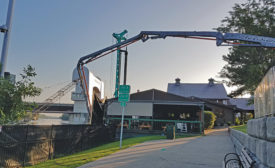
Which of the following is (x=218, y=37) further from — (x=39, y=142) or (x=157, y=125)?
(x=157, y=125)

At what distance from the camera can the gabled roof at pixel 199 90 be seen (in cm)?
5162

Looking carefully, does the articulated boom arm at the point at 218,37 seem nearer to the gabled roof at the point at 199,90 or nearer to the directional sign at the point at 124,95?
the directional sign at the point at 124,95

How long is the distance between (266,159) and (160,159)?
5.04 meters

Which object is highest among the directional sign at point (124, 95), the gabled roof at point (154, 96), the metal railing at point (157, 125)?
the gabled roof at point (154, 96)

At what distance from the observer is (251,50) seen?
1977 cm

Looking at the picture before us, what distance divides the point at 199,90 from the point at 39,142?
160 feet

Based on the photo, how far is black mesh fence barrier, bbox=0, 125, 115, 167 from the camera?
7.23m

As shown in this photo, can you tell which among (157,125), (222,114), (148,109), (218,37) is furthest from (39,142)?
(222,114)

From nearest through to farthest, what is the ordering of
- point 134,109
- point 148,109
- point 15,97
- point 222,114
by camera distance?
point 15,97
point 148,109
point 134,109
point 222,114

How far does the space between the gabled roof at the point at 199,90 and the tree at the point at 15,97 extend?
48483mm

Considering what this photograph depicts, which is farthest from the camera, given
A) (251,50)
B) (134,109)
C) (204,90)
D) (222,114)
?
(204,90)

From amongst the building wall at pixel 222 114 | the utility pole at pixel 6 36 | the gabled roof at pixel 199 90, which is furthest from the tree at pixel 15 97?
the gabled roof at pixel 199 90

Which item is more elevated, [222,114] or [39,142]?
[222,114]

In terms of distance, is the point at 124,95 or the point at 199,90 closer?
the point at 124,95
